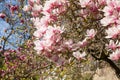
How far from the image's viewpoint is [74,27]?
3350mm

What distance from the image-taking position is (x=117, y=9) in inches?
103

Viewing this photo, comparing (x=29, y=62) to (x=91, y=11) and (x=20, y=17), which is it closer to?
(x=20, y=17)

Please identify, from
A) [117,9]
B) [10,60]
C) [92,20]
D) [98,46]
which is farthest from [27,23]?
[117,9]

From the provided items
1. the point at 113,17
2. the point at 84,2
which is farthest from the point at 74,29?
the point at 113,17

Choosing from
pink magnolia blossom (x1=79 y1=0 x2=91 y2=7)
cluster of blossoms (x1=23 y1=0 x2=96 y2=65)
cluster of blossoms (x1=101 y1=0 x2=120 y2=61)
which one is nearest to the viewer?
Result: cluster of blossoms (x1=101 y1=0 x2=120 y2=61)

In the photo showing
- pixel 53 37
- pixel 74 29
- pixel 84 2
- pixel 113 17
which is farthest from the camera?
pixel 74 29

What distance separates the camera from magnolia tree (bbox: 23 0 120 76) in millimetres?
2656

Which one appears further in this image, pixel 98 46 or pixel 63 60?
pixel 98 46

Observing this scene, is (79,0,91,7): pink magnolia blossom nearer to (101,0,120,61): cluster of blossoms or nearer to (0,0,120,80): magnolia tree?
(0,0,120,80): magnolia tree

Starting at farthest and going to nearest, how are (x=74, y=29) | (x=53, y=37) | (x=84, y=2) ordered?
1. (x=74, y=29)
2. (x=84, y=2)
3. (x=53, y=37)

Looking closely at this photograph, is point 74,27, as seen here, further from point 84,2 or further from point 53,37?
point 53,37

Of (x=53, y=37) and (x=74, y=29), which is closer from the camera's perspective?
(x=53, y=37)

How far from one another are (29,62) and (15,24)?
1049mm

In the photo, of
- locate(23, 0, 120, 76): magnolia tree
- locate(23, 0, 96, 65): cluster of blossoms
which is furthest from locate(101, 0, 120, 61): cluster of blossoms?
locate(23, 0, 96, 65): cluster of blossoms
